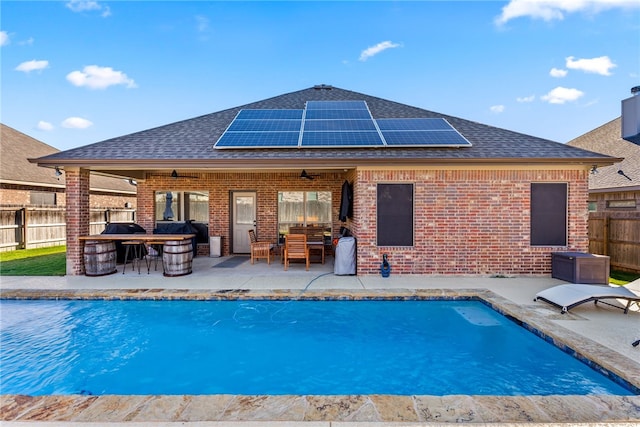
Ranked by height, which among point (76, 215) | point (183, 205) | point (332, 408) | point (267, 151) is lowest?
point (332, 408)

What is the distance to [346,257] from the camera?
7.73 meters

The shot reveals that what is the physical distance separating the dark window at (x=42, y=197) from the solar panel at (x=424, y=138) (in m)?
16.2

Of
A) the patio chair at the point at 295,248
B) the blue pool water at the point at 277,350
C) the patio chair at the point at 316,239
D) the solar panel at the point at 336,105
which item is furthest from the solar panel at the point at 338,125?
the blue pool water at the point at 277,350

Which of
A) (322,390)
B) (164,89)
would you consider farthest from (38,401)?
(164,89)

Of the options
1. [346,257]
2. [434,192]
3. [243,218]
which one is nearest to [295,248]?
[346,257]

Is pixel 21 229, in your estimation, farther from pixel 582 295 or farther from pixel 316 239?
pixel 582 295

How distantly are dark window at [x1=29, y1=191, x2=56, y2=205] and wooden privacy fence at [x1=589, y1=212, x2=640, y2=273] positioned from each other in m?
21.8

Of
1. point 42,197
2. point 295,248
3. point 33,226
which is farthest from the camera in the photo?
point 42,197

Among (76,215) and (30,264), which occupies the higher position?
(76,215)

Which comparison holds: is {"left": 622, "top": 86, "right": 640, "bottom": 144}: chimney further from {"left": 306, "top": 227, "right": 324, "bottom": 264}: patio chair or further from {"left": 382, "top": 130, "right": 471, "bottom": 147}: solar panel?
{"left": 306, "top": 227, "right": 324, "bottom": 264}: patio chair

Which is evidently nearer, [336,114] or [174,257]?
[174,257]

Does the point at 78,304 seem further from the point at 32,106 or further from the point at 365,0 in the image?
the point at 32,106

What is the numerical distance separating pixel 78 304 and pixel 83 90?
18223 millimetres

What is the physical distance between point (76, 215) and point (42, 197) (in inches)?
417
